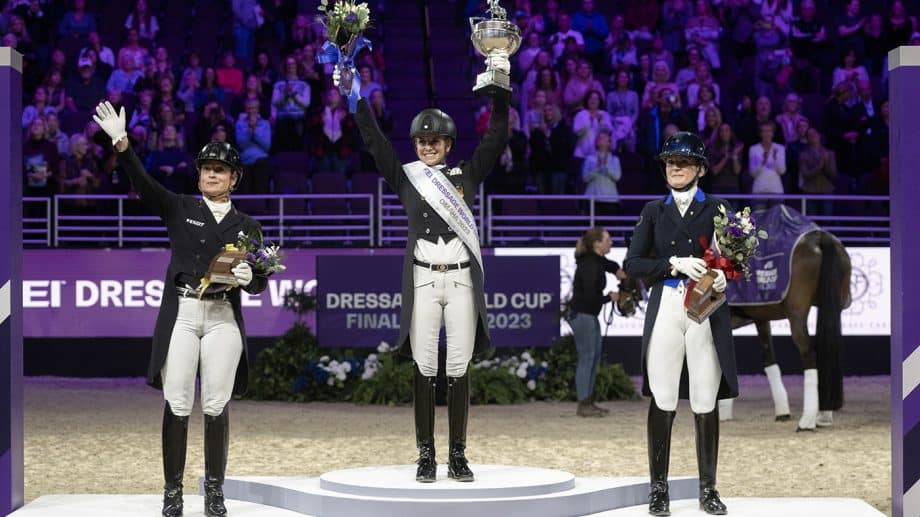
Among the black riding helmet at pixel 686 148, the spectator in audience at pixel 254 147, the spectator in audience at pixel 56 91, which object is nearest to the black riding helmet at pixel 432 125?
the black riding helmet at pixel 686 148

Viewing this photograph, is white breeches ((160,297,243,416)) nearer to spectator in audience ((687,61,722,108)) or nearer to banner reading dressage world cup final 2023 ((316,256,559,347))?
banner reading dressage world cup final 2023 ((316,256,559,347))

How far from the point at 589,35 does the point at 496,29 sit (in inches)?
500

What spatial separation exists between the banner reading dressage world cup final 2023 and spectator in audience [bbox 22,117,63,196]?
13.9 ft

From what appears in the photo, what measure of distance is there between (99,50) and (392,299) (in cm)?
682

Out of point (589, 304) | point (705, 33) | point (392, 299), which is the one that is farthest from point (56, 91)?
point (705, 33)

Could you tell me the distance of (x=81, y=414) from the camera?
43.3ft

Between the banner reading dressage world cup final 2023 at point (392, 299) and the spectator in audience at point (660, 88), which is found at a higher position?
the spectator in audience at point (660, 88)

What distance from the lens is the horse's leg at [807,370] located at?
12117 millimetres

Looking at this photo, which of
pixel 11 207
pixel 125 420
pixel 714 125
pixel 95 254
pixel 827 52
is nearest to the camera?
pixel 11 207

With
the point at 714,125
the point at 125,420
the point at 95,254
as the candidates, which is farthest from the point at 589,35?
the point at 125,420

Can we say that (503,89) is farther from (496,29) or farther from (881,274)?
(881,274)

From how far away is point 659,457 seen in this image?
707 cm

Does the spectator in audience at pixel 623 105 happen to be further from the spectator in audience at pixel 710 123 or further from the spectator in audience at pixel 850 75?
the spectator in audience at pixel 850 75

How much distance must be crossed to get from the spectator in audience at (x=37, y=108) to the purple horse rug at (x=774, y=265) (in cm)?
914
